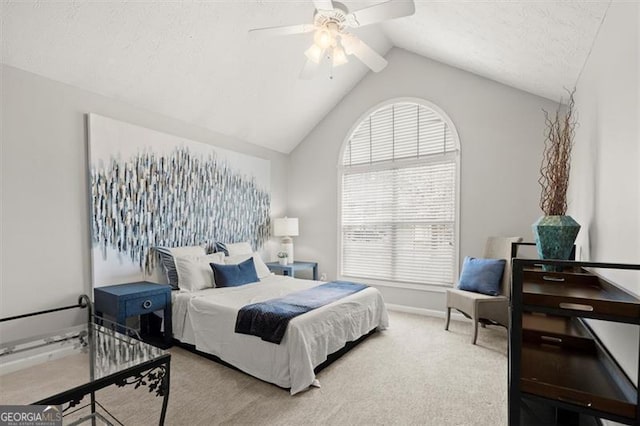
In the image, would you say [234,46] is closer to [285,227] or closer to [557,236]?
[285,227]

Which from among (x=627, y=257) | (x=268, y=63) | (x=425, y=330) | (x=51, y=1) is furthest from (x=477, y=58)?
(x=51, y=1)

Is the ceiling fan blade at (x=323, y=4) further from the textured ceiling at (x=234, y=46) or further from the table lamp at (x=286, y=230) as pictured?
the table lamp at (x=286, y=230)

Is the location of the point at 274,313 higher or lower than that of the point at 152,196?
lower

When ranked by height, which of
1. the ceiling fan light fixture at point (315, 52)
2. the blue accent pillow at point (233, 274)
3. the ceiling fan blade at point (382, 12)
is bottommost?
the blue accent pillow at point (233, 274)

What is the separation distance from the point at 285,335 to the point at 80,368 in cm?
127

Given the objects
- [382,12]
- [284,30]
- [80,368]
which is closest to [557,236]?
[382,12]

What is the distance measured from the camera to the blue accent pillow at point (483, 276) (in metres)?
3.47

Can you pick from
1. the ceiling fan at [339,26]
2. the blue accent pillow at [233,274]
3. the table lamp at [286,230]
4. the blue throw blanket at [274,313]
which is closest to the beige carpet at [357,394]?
the blue throw blanket at [274,313]

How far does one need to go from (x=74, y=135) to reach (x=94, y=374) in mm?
2473

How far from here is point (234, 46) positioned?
3.40 meters

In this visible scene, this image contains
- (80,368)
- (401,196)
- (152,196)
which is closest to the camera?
(80,368)

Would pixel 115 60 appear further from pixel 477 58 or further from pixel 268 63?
pixel 477 58

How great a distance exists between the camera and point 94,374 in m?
1.58

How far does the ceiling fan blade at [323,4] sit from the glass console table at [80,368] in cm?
233
